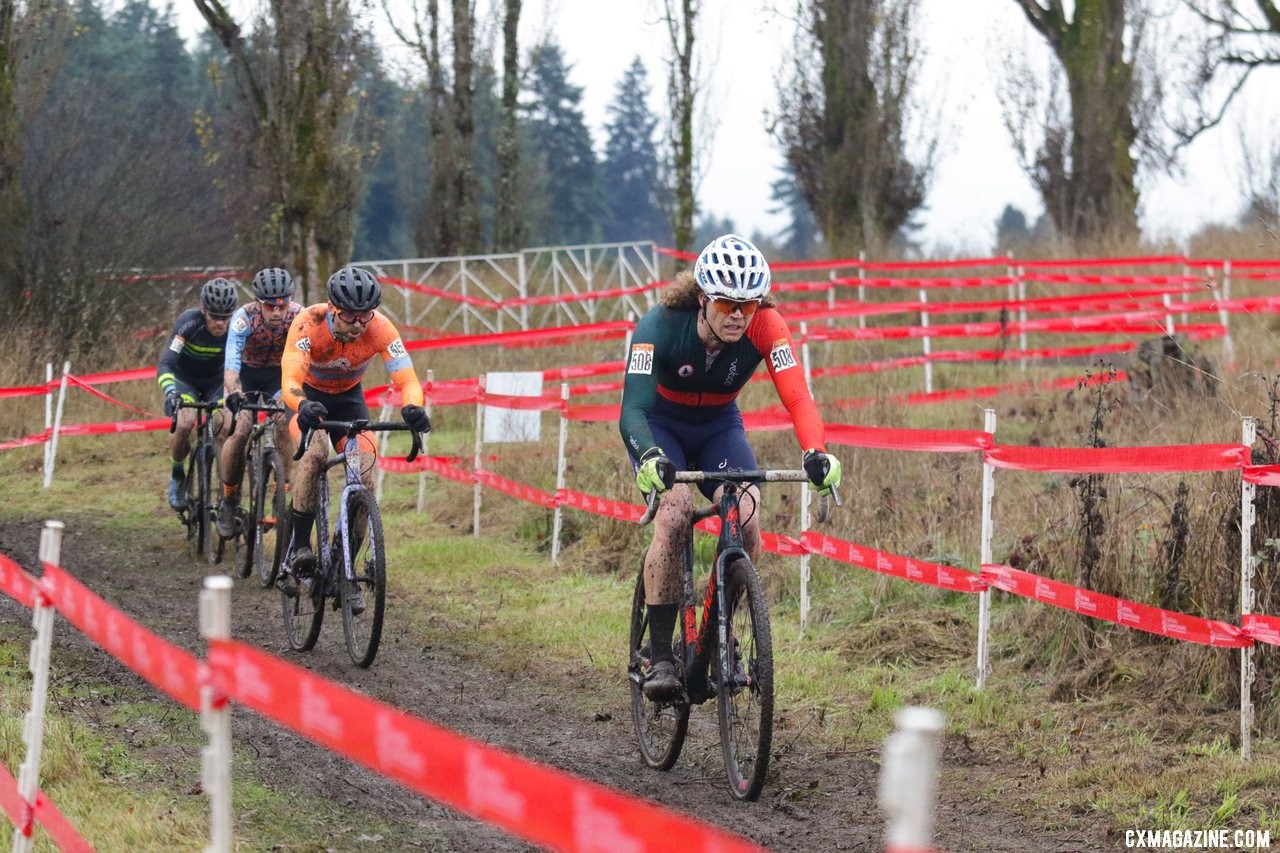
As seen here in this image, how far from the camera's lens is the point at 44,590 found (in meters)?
4.22

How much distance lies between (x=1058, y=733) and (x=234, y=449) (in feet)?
22.1

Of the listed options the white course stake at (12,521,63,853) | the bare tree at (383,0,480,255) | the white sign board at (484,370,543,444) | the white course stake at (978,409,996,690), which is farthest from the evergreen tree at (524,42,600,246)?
the white course stake at (12,521,63,853)

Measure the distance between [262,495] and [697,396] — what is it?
185 inches

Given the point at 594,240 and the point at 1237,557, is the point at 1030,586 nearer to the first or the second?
the point at 1237,557

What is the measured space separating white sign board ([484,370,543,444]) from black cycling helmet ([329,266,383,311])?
5.08 meters

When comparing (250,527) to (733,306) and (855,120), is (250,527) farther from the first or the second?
(855,120)

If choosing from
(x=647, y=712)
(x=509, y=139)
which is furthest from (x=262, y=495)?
(x=509, y=139)

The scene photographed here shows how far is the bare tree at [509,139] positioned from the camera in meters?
30.4

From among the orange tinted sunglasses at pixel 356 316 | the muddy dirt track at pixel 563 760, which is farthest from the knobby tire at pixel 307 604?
the orange tinted sunglasses at pixel 356 316

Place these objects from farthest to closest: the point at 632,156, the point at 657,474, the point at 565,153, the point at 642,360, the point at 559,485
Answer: the point at 632,156 → the point at 565,153 → the point at 559,485 → the point at 642,360 → the point at 657,474

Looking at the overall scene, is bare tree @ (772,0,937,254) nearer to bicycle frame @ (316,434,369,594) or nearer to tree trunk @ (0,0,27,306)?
tree trunk @ (0,0,27,306)

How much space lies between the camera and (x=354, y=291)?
825 centimetres

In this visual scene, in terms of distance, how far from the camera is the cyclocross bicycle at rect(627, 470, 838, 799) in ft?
18.5

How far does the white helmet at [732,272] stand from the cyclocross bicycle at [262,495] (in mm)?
4350
